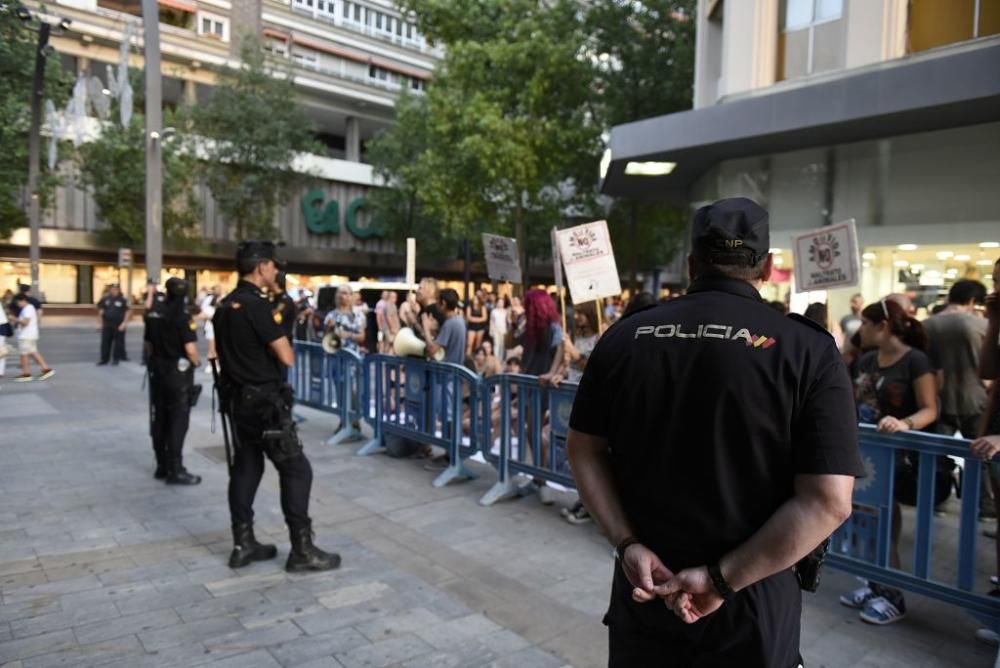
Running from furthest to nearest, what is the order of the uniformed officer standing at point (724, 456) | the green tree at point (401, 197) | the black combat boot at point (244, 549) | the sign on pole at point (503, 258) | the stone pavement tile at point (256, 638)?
1. the green tree at point (401, 197)
2. the sign on pole at point (503, 258)
3. the black combat boot at point (244, 549)
4. the stone pavement tile at point (256, 638)
5. the uniformed officer standing at point (724, 456)

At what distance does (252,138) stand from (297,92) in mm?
7166

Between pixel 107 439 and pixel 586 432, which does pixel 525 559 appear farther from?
pixel 107 439

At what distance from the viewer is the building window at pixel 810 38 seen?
37.0 feet

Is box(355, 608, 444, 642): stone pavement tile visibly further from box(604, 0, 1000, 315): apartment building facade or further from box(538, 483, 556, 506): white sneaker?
box(604, 0, 1000, 315): apartment building facade

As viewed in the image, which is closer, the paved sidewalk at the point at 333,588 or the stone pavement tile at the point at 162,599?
the paved sidewalk at the point at 333,588

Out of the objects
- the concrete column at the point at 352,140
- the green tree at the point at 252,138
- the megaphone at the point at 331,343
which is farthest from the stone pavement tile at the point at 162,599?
the concrete column at the point at 352,140

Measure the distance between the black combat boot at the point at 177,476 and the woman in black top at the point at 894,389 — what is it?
540 centimetres

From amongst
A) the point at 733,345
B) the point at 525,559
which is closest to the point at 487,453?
the point at 525,559

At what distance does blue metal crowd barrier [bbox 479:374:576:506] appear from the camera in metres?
5.67

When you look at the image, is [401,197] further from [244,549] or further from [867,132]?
[244,549]

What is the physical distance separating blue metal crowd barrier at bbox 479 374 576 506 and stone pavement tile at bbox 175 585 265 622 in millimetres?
2382


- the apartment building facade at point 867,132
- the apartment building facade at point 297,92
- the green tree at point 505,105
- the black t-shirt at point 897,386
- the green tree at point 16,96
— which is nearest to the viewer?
the black t-shirt at point 897,386

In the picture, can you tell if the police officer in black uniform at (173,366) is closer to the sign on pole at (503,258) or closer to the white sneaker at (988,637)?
the sign on pole at (503,258)

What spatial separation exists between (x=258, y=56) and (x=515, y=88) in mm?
15756
